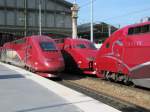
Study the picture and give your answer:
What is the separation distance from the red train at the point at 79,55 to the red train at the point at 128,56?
8.96 ft

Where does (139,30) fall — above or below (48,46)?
above

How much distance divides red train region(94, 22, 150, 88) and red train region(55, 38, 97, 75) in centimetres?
273

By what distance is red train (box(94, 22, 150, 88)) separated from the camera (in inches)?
733

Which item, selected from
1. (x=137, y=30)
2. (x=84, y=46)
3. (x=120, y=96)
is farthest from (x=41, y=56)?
(x=120, y=96)

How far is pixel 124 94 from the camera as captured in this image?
59.6ft

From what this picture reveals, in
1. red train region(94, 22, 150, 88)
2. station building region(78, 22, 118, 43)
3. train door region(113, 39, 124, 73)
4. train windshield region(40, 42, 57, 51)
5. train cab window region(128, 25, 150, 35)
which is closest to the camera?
red train region(94, 22, 150, 88)

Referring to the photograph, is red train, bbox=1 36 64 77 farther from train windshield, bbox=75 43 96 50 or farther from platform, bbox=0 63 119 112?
platform, bbox=0 63 119 112

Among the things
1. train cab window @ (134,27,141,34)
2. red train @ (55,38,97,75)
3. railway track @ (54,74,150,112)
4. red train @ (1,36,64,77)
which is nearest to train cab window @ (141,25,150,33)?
train cab window @ (134,27,141,34)

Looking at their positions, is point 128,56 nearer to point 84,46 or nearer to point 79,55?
point 79,55

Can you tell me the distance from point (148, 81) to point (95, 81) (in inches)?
242

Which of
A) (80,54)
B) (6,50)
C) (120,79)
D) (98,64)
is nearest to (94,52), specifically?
(80,54)

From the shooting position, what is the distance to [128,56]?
19.9 m

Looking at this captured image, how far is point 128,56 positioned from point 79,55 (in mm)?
7201

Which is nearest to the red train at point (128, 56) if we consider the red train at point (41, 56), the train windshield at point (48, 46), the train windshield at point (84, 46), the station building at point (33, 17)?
the red train at point (41, 56)
